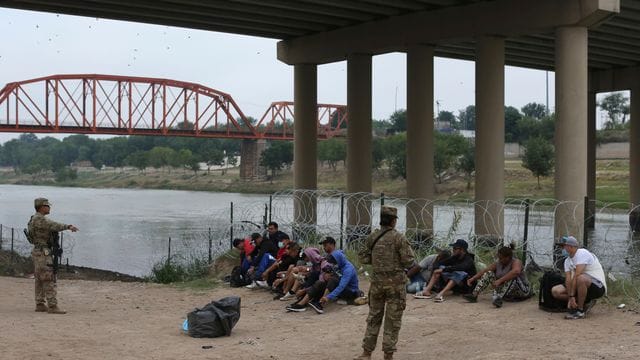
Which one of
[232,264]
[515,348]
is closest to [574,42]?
[232,264]

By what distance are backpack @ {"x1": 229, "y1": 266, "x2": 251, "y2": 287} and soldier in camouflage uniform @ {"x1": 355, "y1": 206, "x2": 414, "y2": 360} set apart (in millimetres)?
7575

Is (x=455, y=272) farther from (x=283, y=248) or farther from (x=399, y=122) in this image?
(x=399, y=122)

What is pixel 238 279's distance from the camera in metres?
16.8

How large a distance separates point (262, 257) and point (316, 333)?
4421 millimetres

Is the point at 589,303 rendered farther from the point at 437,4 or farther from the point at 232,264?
the point at 437,4

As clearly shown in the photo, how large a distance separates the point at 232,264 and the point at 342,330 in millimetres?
7300

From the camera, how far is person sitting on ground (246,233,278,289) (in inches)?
628

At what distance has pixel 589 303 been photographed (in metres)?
11.9

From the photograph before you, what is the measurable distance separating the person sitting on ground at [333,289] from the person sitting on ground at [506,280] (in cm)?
191

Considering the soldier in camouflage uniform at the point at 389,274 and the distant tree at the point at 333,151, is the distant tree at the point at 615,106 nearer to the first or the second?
the distant tree at the point at 333,151

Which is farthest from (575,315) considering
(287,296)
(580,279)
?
(287,296)

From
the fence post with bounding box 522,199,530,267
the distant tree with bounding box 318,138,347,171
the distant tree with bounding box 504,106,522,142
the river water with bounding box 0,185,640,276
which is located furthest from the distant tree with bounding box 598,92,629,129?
the fence post with bounding box 522,199,530,267

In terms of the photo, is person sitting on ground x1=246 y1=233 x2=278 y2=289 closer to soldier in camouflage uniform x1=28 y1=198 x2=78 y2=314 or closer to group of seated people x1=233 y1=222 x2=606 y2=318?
group of seated people x1=233 y1=222 x2=606 y2=318

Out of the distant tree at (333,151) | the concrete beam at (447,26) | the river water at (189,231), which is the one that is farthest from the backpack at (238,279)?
the distant tree at (333,151)
